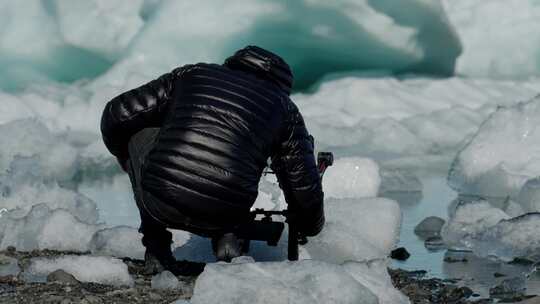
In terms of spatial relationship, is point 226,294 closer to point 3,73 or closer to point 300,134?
point 300,134

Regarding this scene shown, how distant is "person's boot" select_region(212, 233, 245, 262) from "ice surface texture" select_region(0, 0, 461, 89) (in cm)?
796

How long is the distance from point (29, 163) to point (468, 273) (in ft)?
8.91

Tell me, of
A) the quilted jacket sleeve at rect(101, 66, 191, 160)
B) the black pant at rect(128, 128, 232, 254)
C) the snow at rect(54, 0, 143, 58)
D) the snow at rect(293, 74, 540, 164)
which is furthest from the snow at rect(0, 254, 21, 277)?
the snow at rect(54, 0, 143, 58)

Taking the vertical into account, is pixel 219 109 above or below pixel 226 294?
above

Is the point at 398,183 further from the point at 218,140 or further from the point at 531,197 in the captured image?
the point at 218,140

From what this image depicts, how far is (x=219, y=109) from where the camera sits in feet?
10.6

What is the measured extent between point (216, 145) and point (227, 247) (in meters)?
0.37

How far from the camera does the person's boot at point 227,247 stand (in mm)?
3395

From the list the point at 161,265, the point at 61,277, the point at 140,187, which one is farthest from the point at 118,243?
the point at 140,187

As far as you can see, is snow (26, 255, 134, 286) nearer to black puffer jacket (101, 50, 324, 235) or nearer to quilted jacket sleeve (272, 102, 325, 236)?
black puffer jacket (101, 50, 324, 235)

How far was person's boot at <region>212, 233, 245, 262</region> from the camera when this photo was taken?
3.39 meters

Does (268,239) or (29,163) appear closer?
(268,239)

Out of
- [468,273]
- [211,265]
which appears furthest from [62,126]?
[211,265]

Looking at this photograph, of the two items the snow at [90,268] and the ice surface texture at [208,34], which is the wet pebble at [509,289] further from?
the ice surface texture at [208,34]
